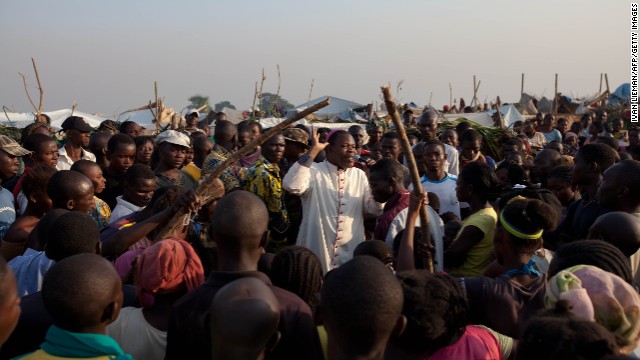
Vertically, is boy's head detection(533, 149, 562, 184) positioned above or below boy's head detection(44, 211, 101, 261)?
below

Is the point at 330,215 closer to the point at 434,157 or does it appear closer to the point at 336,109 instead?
the point at 434,157

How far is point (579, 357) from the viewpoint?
1782 mm

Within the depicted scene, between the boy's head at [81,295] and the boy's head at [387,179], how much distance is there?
2863mm

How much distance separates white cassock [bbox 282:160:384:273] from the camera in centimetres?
515

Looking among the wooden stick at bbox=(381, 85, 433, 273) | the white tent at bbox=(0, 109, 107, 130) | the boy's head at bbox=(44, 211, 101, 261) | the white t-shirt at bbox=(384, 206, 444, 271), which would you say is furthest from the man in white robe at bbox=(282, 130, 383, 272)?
the white tent at bbox=(0, 109, 107, 130)

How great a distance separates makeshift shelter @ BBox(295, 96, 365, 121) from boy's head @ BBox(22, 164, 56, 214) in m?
15.3

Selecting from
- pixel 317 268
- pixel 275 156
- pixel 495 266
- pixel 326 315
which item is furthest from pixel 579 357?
pixel 275 156

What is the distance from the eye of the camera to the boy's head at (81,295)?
228cm

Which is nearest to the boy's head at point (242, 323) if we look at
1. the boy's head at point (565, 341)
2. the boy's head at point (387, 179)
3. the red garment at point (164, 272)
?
the red garment at point (164, 272)

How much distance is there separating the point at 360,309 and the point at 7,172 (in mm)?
4826

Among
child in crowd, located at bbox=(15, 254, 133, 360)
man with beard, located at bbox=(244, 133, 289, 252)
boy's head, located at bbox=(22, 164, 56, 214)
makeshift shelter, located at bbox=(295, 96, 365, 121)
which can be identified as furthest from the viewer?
makeshift shelter, located at bbox=(295, 96, 365, 121)

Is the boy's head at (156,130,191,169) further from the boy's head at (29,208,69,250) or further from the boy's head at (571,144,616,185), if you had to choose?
the boy's head at (571,144,616,185)

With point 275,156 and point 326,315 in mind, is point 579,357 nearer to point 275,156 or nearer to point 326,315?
point 326,315

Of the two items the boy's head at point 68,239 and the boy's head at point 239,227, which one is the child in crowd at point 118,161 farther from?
the boy's head at point 239,227
